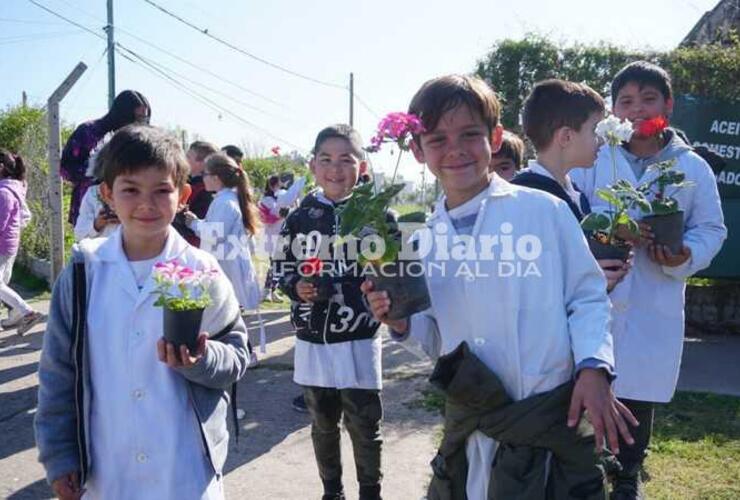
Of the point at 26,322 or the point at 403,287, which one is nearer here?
the point at 403,287

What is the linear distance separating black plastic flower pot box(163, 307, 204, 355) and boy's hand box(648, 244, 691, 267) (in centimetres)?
196

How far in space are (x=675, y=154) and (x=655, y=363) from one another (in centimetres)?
98

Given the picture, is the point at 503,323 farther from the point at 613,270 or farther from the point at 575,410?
the point at 613,270

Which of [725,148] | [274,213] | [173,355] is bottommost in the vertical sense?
[173,355]

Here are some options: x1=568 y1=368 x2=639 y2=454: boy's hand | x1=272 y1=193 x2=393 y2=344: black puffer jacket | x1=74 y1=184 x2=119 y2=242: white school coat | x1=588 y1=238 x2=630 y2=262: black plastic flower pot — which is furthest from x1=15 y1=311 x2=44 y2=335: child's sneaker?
x1=568 y1=368 x2=639 y2=454: boy's hand

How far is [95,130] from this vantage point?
489 cm

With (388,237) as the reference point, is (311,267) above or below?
below

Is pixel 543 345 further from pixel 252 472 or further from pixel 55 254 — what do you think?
pixel 55 254

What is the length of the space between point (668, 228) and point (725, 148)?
186 inches

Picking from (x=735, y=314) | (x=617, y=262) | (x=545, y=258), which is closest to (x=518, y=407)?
(x=545, y=258)

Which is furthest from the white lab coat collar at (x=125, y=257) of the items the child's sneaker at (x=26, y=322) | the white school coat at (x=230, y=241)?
the child's sneaker at (x=26, y=322)

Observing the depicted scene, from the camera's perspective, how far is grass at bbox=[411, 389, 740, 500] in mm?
3787

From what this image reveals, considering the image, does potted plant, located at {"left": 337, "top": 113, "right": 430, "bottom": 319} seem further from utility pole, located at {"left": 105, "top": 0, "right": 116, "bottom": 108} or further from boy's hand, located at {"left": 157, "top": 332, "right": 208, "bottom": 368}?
utility pole, located at {"left": 105, "top": 0, "right": 116, "bottom": 108}

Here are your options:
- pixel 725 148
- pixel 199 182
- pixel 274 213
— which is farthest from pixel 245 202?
pixel 725 148
